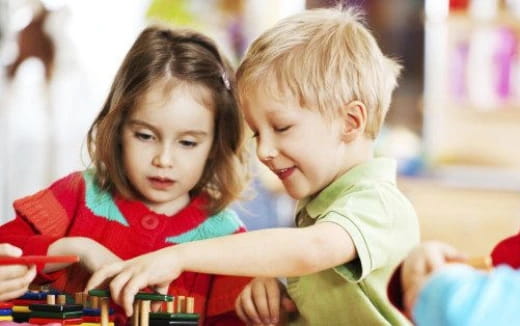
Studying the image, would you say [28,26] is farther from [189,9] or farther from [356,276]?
[356,276]

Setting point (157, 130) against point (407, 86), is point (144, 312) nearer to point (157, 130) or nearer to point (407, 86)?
point (157, 130)

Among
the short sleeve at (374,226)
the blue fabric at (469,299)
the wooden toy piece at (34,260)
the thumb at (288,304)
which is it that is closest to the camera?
the blue fabric at (469,299)

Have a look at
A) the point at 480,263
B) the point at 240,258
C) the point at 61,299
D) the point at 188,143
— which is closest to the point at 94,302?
the point at 61,299

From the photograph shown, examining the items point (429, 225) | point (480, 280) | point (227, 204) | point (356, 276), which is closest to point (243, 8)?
point (429, 225)

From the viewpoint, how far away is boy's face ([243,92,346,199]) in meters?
0.90

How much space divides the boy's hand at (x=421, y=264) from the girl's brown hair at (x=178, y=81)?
428mm

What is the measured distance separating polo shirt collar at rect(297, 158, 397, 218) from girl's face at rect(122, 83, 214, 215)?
0.14 metres

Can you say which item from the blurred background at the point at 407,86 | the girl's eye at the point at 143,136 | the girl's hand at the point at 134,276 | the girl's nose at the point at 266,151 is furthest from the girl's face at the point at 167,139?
the blurred background at the point at 407,86

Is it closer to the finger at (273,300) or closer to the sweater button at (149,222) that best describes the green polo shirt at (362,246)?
the finger at (273,300)

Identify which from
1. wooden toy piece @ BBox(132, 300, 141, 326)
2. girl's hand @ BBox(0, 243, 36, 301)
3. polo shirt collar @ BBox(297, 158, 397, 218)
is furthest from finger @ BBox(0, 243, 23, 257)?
polo shirt collar @ BBox(297, 158, 397, 218)

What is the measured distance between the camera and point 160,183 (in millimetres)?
1001

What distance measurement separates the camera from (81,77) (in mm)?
2926

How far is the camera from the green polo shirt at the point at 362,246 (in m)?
0.85

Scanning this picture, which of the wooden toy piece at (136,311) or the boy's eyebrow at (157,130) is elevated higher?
the boy's eyebrow at (157,130)
